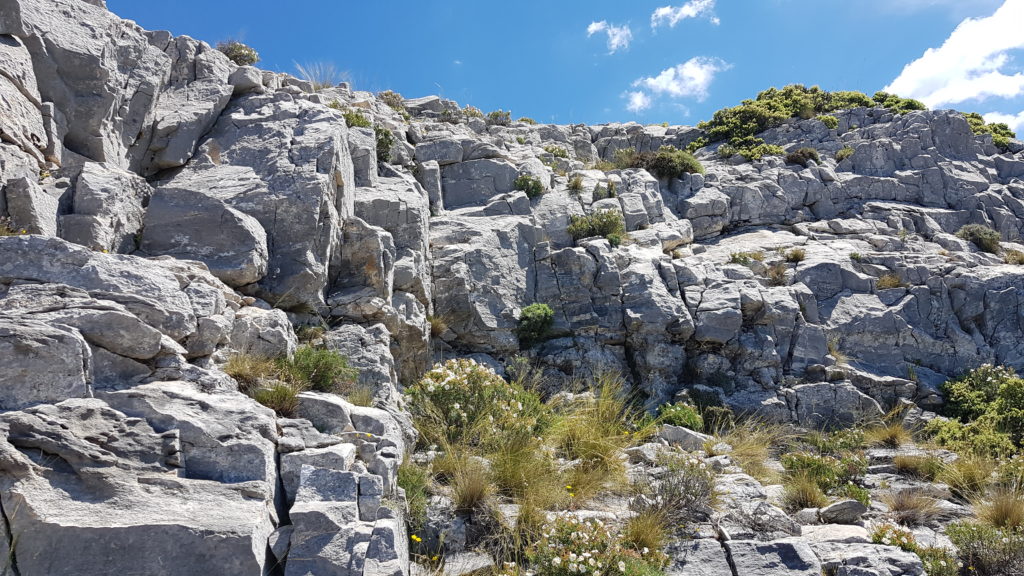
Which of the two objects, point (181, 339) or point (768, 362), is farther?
point (768, 362)

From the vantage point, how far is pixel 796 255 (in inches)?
703

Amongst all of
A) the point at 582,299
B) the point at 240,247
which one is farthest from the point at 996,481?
the point at 240,247

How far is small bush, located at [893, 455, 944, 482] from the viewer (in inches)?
385

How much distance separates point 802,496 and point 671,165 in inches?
626

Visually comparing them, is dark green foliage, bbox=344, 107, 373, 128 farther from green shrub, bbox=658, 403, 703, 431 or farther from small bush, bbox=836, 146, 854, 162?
small bush, bbox=836, 146, 854, 162

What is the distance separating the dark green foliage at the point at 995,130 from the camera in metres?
25.0

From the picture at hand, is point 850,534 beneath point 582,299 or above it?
beneath

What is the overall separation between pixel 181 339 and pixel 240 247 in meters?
3.21

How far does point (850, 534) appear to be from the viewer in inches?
270

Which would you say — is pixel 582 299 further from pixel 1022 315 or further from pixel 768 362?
pixel 1022 315

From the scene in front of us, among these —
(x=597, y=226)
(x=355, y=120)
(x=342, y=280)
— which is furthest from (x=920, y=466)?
(x=355, y=120)

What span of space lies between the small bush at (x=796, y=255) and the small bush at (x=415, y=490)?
15072 mm

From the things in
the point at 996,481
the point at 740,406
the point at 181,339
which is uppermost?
the point at 181,339

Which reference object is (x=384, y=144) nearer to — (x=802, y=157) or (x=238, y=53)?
(x=238, y=53)
